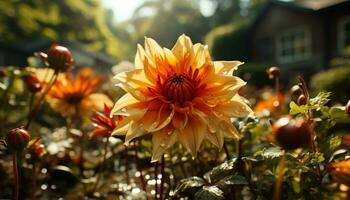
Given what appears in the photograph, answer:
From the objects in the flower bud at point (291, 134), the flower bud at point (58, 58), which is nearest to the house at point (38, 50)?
the flower bud at point (58, 58)

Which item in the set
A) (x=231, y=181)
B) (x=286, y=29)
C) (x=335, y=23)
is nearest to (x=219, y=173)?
(x=231, y=181)

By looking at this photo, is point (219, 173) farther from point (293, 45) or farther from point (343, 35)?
point (293, 45)

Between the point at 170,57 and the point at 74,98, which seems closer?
the point at 170,57

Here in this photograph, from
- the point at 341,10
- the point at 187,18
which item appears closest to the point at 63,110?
the point at 341,10

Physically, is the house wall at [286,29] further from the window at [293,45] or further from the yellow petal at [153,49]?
the yellow petal at [153,49]

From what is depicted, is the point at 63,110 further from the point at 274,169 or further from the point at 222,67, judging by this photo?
the point at 274,169

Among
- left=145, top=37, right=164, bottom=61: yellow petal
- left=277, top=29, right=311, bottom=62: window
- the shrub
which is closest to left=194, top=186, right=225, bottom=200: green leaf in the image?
left=145, top=37, right=164, bottom=61: yellow petal
